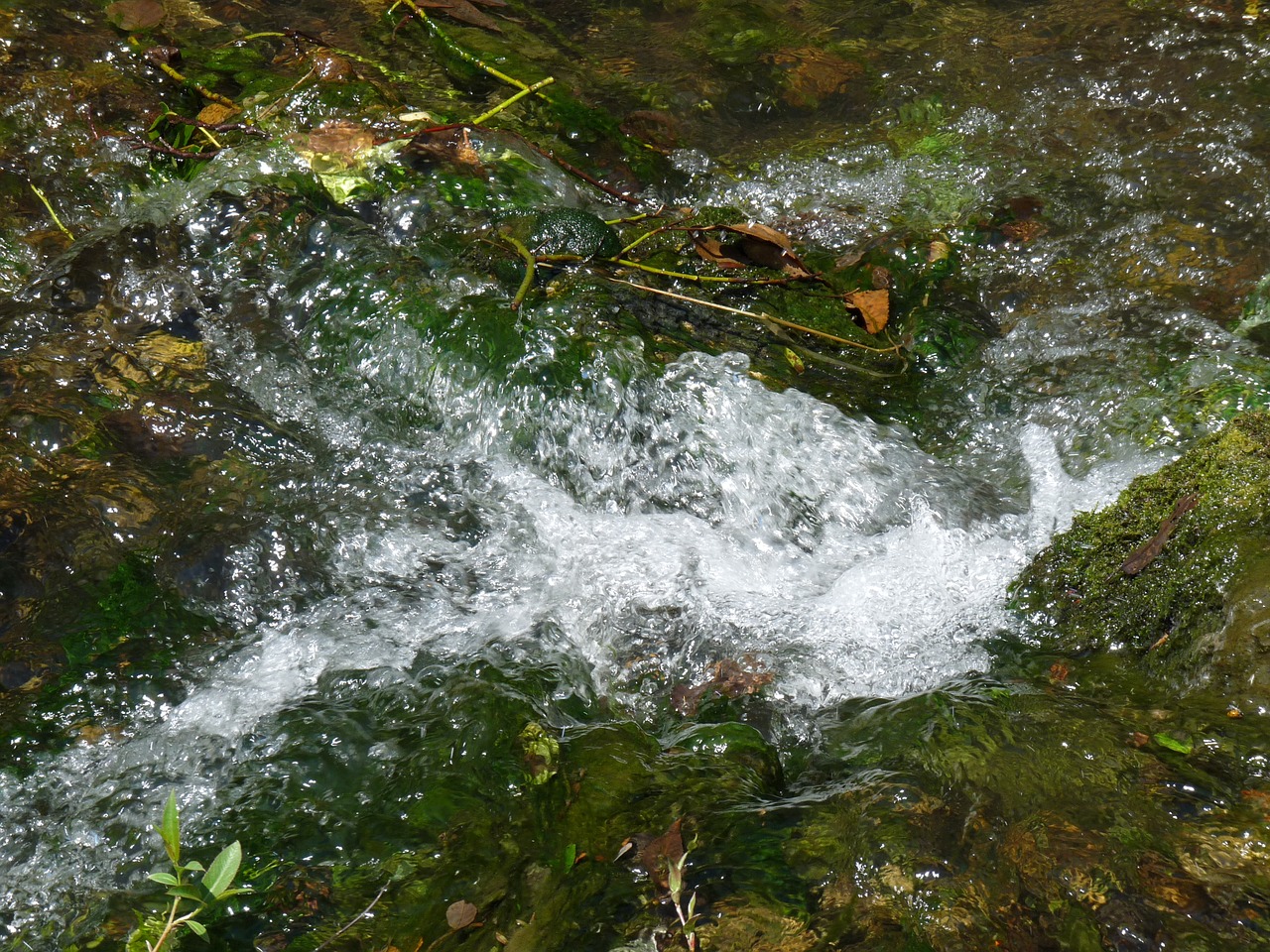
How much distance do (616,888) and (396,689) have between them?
95 centimetres

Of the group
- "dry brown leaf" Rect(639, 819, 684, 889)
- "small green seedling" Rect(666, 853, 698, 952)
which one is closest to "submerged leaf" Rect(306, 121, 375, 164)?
"dry brown leaf" Rect(639, 819, 684, 889)

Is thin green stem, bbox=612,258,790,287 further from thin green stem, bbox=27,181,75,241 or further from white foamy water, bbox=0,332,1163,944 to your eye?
thin green stem, bbox=27,181,75,241

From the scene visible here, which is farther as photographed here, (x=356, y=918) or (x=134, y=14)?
(x=134, y=14)

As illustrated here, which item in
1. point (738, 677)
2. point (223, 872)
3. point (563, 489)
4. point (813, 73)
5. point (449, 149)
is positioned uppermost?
point (813, 73)

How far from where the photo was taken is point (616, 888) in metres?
1.84

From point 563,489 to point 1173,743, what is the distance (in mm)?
1854

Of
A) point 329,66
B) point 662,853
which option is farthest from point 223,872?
point 329,66

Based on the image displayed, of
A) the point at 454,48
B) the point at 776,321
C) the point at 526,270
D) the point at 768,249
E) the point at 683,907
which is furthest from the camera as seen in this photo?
the point at 454,48

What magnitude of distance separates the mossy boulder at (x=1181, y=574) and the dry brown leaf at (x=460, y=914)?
162cm

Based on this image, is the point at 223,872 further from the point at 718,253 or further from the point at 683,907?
the point at 718,253

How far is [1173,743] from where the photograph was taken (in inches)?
77.1

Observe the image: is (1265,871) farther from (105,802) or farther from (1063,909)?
(105,802)

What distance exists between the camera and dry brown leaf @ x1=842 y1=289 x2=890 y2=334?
150 inches

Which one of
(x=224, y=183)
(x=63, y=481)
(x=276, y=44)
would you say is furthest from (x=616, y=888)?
(x=276, y=44)
